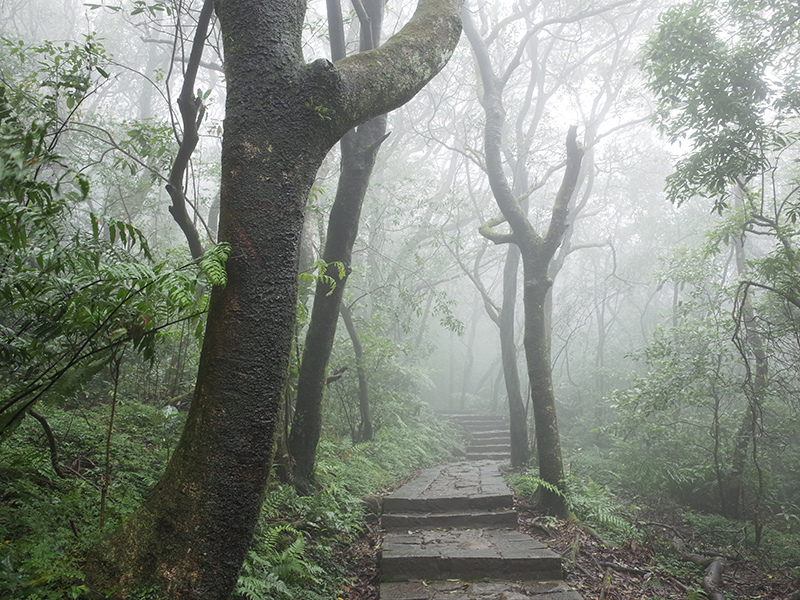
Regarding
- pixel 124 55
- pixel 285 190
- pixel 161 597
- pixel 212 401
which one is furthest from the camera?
pixel 124 55

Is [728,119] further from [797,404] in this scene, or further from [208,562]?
[208,562]

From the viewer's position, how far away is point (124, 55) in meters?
20.8

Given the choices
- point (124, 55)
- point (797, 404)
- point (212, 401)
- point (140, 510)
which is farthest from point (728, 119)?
point (124, 55)

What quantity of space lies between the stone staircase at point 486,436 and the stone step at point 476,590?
8461 millimetres

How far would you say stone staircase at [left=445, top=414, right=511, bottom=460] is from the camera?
13065 mm

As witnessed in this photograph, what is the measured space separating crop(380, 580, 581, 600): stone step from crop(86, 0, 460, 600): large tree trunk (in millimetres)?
2655

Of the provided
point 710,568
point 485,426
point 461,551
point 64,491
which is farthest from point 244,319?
point 485,426

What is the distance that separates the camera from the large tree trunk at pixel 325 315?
16.5 feet

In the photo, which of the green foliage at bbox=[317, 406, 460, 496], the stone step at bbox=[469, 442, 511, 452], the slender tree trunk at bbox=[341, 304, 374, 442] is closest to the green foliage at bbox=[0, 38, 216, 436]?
the green foliage at bbox=[317, 406, 460, 496]

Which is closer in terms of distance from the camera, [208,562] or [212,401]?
[208,562]

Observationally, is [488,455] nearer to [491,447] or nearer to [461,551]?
[491,447]

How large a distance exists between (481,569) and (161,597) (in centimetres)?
342

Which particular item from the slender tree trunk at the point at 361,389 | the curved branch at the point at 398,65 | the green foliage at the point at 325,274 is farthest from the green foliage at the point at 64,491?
the slender tree trunk at the point at 361,389

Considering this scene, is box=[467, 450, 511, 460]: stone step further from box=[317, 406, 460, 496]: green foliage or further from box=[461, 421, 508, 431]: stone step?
box=[461, 421, 508, 431]: stone step
